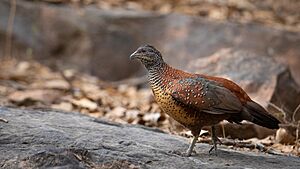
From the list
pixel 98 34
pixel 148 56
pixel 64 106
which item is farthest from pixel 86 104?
pixel 148 56

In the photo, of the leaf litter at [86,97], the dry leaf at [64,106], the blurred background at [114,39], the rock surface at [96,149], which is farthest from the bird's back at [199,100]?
the blurred background at [114,39]

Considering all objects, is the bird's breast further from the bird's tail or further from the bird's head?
the bird's tail

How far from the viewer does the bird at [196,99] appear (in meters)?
4.32

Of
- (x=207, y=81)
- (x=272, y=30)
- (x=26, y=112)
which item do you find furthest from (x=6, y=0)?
(x=207, y=81)

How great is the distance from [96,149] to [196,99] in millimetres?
731

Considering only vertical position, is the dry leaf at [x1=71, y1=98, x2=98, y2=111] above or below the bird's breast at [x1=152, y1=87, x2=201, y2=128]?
below

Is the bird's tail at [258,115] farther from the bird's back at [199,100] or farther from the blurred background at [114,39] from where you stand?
the blurred background at [114,39]

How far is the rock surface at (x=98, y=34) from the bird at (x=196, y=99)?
4769 millimetres

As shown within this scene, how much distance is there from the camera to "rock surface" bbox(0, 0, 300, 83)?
9391 millimetres

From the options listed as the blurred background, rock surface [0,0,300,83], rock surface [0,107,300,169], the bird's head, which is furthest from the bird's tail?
rock surface [0,0,300,83]

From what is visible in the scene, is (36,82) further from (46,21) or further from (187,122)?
(187,122)

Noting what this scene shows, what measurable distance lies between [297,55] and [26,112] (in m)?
4.75

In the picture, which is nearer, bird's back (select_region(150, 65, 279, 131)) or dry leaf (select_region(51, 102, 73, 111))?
bird's back (select_region(150, 65, 279, 131))

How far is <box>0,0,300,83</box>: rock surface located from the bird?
477 cm
